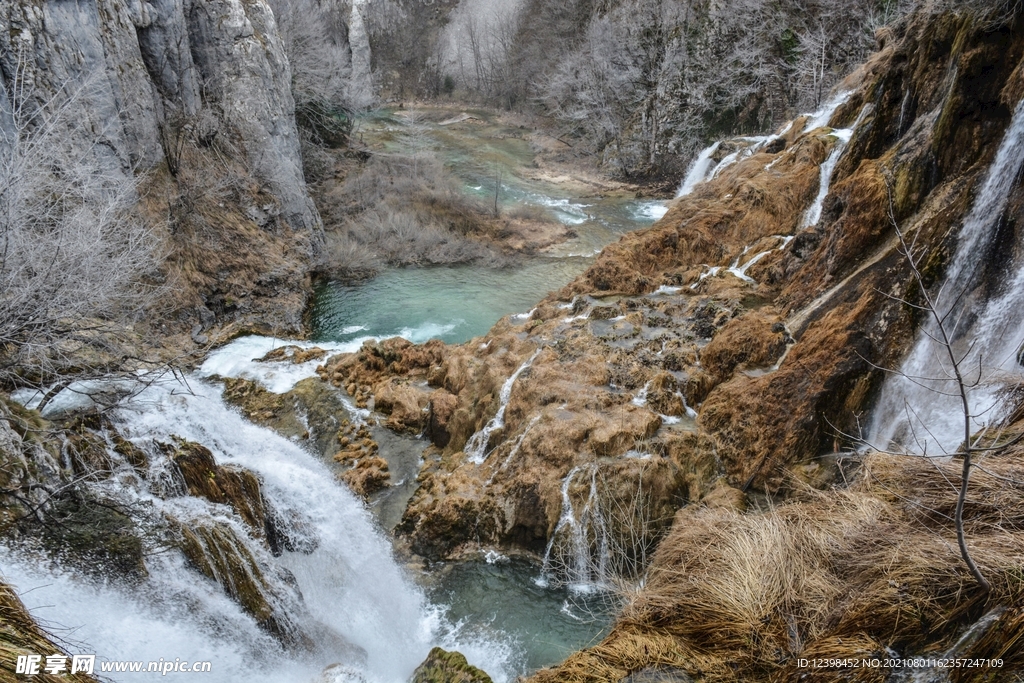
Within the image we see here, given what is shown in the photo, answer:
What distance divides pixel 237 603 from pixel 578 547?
360cm

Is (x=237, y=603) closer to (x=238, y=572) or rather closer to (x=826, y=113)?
(x=238, y=572)

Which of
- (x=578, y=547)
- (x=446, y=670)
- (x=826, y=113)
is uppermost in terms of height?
(x=826, y=113)

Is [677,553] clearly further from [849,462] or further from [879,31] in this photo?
[879,31]

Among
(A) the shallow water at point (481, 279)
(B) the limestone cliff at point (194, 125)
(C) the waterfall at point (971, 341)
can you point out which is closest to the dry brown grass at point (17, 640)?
(C) the waterfall at point (971, 341)

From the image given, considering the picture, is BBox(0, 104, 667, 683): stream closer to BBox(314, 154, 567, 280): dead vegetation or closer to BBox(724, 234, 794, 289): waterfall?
BBox(724, 234, 794, 289): waterfall

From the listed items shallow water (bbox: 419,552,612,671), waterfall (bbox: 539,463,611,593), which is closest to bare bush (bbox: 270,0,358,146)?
shallow water (bbox: 419,552,612,671)

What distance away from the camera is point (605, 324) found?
33.4ft

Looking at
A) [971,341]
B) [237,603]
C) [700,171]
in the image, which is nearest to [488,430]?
[237,603]

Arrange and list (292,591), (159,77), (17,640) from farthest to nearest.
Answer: (159,77)
(292,591)
(17,640)

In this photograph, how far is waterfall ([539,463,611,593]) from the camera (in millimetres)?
6973

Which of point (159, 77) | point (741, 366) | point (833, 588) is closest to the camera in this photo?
point (833, 588)

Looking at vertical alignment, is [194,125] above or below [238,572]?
above

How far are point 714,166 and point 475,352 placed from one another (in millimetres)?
10210

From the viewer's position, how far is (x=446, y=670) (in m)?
5.64
